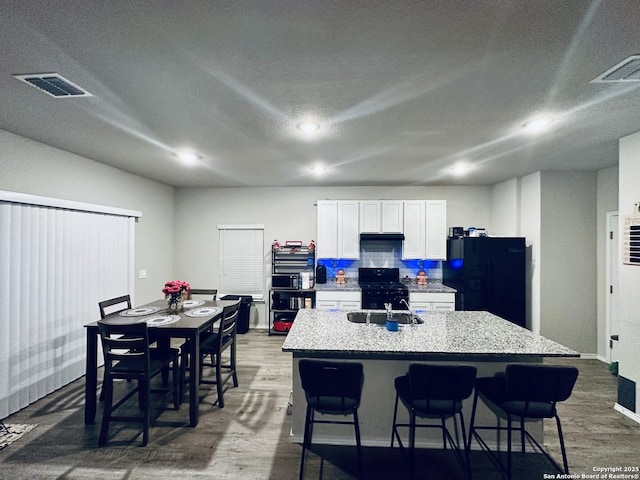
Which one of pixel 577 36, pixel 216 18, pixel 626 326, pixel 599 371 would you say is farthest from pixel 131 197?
pixel 599 371

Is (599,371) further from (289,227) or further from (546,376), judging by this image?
(289,227)

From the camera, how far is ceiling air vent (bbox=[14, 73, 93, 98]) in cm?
186

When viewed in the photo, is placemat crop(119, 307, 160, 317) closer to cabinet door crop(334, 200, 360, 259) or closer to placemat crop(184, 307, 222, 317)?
placemat crop(184, 307, 222, 317)

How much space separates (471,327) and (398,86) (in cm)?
210

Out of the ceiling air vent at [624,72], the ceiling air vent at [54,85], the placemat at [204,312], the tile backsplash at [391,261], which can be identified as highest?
the ceiling air vent at [624,72]

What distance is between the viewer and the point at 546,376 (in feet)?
6.26

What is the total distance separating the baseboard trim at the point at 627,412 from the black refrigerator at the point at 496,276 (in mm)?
1534

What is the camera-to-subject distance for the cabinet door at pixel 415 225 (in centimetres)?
517

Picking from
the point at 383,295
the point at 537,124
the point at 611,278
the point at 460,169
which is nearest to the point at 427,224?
the point at 460,169

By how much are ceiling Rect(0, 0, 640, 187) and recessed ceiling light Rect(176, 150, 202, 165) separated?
0.13 meters

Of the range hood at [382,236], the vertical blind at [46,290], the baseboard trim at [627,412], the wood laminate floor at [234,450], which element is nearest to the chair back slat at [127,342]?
the wood laminate floor at [234,450]

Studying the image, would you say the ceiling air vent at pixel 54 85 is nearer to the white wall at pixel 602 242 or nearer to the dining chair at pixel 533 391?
the dining chair at pixel 533 391

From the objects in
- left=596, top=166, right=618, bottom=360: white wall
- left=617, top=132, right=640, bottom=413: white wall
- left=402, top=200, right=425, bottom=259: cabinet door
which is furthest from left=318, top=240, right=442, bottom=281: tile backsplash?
left=617, top=132, right=640, bottom=413: white wall

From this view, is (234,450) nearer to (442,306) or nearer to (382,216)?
(442,306)
